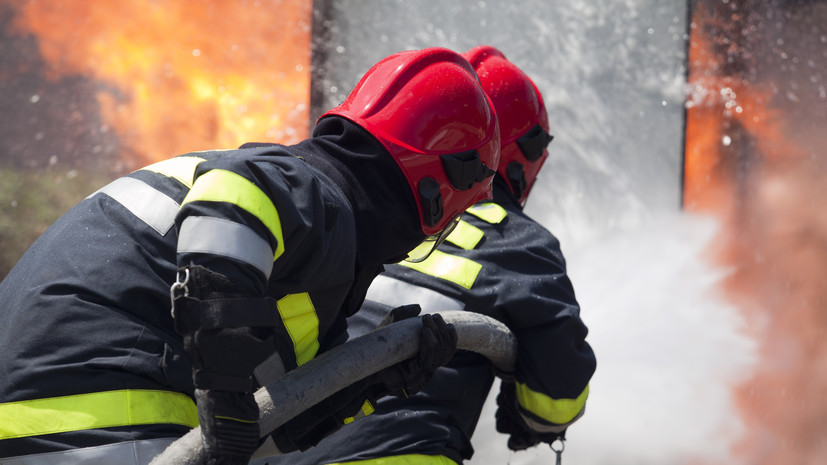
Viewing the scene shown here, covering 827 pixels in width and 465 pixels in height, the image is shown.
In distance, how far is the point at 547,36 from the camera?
539 cm

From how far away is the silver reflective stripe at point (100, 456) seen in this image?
1.46 metres

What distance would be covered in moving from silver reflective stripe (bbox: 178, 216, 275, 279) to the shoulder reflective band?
134cm

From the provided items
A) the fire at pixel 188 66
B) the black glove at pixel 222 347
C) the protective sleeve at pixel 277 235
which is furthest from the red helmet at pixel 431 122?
the fire at pixel 188 66

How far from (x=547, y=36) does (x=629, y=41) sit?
56 cm

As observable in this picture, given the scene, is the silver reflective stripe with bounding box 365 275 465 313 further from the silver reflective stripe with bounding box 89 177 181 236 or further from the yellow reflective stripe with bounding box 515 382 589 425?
the silver reflective stripe with bounding box 89 177 181 236

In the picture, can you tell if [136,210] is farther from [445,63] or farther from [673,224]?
[673,224]

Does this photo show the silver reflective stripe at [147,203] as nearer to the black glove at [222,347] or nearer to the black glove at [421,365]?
the black glove at [222,347]

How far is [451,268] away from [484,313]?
171 millimetres

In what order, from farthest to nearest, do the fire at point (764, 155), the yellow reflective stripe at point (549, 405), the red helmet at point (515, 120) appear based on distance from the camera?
the fire at point (764, 155) < the red helmet at point (515, 120) < the yellow reflective stripe at point (549, 405)

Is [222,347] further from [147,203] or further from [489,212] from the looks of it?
[489,212]

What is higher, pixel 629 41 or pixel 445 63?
pixel 629 41

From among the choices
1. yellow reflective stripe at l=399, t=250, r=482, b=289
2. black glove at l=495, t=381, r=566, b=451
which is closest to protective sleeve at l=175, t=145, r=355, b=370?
yellow reflective stripe at l=399, t=250, r=482, b=289

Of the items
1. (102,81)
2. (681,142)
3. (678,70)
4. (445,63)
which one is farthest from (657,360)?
(102,81)

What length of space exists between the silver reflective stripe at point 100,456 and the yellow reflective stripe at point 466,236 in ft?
4.22
